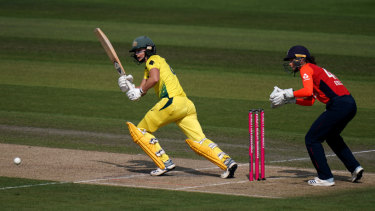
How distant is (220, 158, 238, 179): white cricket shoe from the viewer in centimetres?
960

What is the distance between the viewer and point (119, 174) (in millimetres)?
9984

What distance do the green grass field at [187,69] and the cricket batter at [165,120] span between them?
1016 mm

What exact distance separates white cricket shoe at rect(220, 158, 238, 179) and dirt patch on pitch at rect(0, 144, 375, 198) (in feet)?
0.26

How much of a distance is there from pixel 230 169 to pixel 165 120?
1.03 m

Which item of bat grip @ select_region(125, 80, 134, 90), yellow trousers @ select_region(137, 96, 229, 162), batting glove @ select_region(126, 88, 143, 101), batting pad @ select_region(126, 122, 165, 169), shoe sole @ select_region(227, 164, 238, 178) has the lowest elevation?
shoe sole @ select_region(227, 164, 238, 178)

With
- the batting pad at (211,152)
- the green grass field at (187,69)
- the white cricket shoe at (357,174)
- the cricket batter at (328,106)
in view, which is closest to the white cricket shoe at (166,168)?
the batting pad at (211,152)

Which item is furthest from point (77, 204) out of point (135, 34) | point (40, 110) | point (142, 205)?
point (135, 34)

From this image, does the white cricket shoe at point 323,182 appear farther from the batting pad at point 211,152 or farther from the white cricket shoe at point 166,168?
the white cricket shoe at point 166,168

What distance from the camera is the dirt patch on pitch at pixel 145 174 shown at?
30.1 ft

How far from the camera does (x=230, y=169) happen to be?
9633mm

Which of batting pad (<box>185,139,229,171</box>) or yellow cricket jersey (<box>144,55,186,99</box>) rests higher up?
yellow cricket jersey (<box>144,55,186,99</box>)

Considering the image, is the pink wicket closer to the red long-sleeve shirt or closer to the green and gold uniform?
the green and gold uniform

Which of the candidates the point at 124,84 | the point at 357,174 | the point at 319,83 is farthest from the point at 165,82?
the point at 357,174

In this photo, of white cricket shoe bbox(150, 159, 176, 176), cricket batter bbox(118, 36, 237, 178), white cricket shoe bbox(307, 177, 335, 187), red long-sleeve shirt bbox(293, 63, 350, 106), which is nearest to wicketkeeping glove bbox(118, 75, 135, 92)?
cricket batter bbox(118, 36, 237, 178)
